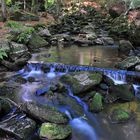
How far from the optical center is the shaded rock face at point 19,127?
6.12 m

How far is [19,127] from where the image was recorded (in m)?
6.31

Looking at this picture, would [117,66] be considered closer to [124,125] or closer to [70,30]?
[124,125]

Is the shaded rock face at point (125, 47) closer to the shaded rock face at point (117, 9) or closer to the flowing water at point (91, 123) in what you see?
the flowing water at point (91, 123)

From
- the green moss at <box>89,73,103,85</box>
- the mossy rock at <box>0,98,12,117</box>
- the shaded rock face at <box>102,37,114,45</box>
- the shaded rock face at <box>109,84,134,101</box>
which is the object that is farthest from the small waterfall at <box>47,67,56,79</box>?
the shaded rock face at <box>102,37,114,45</box>

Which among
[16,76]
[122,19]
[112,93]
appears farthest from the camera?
[122,19]

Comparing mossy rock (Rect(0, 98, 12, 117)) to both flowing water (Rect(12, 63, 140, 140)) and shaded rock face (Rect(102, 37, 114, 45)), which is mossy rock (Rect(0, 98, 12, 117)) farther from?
shaded rock face (Rect(102, 37, 114, 45))

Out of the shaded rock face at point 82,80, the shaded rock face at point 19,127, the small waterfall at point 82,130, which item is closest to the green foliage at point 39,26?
the shaded rock face at point 82,80

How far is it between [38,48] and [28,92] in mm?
5512

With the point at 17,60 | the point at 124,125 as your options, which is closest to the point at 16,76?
the point at 17,60

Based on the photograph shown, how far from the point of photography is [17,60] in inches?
424

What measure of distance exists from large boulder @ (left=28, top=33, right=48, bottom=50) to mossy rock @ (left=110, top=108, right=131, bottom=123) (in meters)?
7.48

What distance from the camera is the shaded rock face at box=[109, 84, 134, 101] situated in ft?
26.9

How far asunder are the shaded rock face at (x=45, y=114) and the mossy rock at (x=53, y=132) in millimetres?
345

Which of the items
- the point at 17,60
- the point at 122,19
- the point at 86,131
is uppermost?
the point at 122,19
